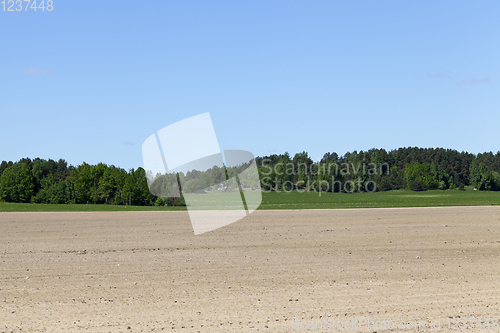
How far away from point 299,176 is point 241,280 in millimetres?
153511

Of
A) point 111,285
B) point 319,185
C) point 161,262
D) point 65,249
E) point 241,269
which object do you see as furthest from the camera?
point 319,185

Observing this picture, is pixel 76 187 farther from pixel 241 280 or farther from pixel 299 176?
pixel 241 280

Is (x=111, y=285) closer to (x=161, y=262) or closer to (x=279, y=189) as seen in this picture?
(x=161, y=262)

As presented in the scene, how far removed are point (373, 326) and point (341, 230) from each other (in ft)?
49.7

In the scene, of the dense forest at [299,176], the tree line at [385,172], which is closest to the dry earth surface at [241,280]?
the dense forest at [299,176]

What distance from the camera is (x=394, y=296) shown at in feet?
32.4

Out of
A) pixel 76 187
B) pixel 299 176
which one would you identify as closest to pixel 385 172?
pixel 299 176

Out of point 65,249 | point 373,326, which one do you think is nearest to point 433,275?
point 373,326

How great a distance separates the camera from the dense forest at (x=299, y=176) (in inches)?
3583

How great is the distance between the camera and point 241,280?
1155 centimetres

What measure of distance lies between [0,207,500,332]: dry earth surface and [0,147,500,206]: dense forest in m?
45.8

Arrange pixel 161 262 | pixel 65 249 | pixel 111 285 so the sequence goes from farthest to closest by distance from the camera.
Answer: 1. pixel 65 249
2. pixel 161 262
3. pixel 111 285

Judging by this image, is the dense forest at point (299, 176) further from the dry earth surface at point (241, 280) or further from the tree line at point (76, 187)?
the dry earth surface at point (241, 280)

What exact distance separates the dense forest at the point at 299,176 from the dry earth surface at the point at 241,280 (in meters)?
45.8
